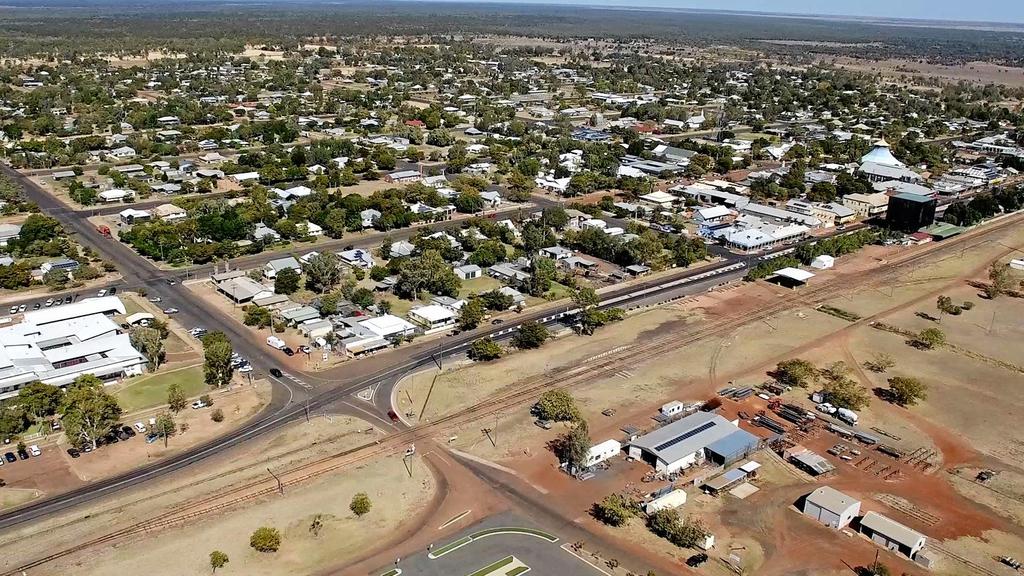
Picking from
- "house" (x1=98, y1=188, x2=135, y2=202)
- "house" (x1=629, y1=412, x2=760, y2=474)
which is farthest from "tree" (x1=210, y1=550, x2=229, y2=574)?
"house" (x1=98, y1=188, x2=135, y2=202)

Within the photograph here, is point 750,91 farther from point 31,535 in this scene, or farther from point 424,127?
point 31,535

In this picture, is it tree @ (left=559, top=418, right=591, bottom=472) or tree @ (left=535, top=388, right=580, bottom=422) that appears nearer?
tree @ (left=559, top=418, right=591, bottom=472)

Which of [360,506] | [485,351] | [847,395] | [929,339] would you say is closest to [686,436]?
[847,395]

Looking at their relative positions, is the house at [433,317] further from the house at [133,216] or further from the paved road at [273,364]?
the house at [133,216]

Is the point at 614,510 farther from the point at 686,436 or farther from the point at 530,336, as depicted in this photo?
the point at 530,336

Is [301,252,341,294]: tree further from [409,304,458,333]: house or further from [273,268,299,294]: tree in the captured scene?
[409,304,458,333]: house
